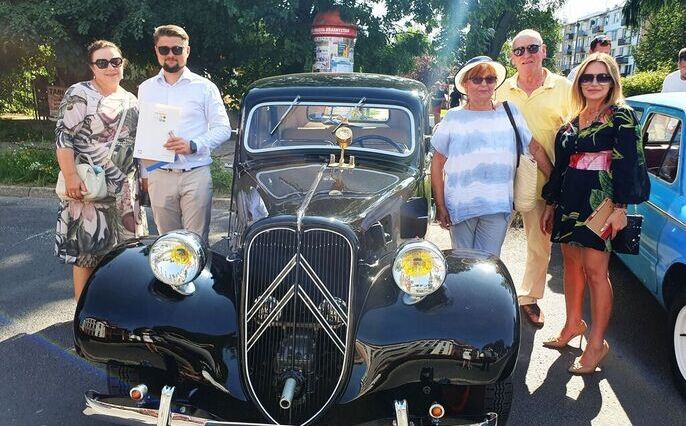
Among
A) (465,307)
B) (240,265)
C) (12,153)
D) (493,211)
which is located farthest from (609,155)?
(12,153)

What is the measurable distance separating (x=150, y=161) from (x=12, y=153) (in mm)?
6560

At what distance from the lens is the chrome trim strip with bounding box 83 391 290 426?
7.64 ft

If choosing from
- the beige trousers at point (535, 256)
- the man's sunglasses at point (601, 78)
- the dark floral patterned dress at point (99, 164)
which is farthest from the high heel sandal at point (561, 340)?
the dark floral patterned dress at point (99, 164)

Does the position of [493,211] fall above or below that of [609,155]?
below

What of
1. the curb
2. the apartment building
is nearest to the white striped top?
the curb

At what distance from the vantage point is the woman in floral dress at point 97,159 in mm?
3818

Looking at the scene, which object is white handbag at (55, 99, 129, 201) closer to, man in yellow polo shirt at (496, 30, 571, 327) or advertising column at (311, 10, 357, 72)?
man in yellow polo shirt at (496, 30, 571, 327)

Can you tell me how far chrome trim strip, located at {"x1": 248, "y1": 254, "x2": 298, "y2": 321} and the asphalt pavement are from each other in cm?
131

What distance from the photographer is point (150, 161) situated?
13.5 feet

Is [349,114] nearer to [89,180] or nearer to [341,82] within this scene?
[341,82]

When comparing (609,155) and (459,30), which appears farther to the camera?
→ (459,30)

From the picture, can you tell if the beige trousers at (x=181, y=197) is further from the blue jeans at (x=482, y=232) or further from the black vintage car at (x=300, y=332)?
the blue jeans at (x=482, y=232)

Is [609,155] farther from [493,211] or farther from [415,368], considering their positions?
[415,368]

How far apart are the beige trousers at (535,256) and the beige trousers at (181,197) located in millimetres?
2425
